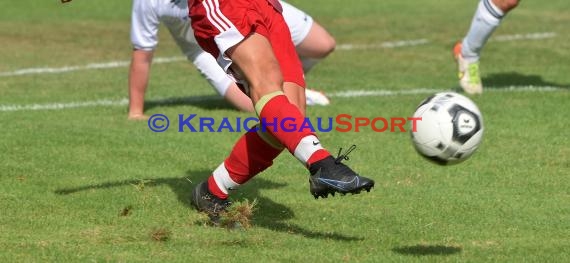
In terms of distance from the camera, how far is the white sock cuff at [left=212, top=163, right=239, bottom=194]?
22.1 ft

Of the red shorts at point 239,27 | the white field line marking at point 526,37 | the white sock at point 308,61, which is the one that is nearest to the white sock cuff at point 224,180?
the red shorts at point 239,27

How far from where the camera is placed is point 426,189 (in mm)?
7504

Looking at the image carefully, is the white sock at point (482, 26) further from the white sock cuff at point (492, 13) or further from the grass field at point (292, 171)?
the grass field at point (292, 171)

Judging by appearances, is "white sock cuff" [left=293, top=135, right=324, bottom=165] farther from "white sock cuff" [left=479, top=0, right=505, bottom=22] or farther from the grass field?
"white sock cuff" [left=479, top=0, right=505, bottom=22]

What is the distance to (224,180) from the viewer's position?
675cm

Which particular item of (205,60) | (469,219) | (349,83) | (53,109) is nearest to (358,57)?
(349,83)

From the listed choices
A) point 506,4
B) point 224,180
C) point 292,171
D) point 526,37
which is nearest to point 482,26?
point 506,4

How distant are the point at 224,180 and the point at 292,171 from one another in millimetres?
1359

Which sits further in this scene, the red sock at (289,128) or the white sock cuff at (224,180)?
the white sock cuff at (224,180)

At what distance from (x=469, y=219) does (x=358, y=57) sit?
Result: 6.55 metres

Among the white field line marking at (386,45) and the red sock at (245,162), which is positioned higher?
the red sock at (245,162)

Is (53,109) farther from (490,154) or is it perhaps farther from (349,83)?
(490,154)

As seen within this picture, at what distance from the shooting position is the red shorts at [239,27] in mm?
6242

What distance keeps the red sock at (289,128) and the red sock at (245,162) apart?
0.48 metres
